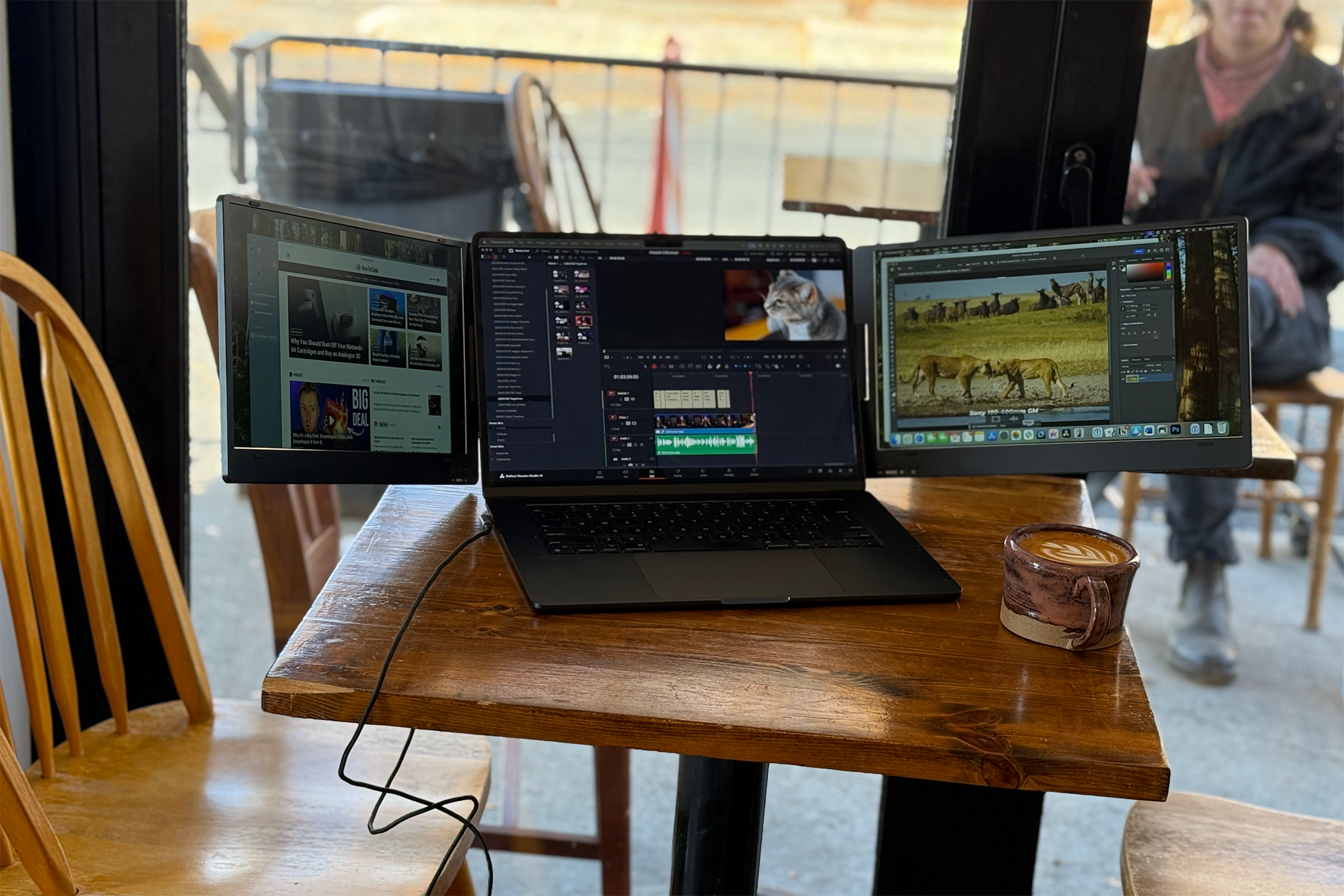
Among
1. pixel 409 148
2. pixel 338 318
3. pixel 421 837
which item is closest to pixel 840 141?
pixel 409 148

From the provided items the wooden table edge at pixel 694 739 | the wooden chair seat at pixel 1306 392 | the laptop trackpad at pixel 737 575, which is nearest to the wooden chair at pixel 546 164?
the laptop trackpad at pixel 737 575

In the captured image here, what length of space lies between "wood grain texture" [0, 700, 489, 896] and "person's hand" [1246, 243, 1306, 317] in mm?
1543

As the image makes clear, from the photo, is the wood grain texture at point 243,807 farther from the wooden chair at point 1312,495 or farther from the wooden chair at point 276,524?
the wooden chair at point 1312,495

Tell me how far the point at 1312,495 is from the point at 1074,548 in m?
2.16

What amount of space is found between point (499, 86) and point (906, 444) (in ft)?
2.50

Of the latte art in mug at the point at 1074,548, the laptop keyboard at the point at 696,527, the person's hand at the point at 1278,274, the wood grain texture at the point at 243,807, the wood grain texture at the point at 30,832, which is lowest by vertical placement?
the wood grain texture at the point at 243,807

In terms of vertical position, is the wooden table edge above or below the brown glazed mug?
below

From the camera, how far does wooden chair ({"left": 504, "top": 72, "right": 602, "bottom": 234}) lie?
5.38ft

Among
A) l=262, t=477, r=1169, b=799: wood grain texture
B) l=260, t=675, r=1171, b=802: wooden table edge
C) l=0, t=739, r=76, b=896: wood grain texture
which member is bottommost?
l=0, t=739, r=76, b=896: wood grain texture

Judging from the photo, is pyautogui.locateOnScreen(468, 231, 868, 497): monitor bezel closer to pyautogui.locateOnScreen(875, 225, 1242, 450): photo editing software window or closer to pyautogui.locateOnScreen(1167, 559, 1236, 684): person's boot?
Answer: pyautogui.locateOnScreen(875, 225, 1242, 450): photo editing software window

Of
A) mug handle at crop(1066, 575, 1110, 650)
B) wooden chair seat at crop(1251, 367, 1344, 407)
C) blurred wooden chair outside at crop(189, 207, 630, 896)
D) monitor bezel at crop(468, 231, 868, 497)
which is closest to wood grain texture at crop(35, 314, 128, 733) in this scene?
blurred wooden chair outside at crop(189, 207, 630, 896)

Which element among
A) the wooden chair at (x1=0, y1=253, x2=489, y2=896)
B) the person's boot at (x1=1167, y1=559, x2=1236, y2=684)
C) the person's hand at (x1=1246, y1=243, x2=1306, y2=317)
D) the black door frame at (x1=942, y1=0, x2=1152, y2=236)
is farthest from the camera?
the person's boot at (x1=1167, y1=559, x2=1236, y2=684)

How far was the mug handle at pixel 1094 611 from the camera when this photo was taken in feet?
3.11

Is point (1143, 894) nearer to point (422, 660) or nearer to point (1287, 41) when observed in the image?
point (422, 660)
